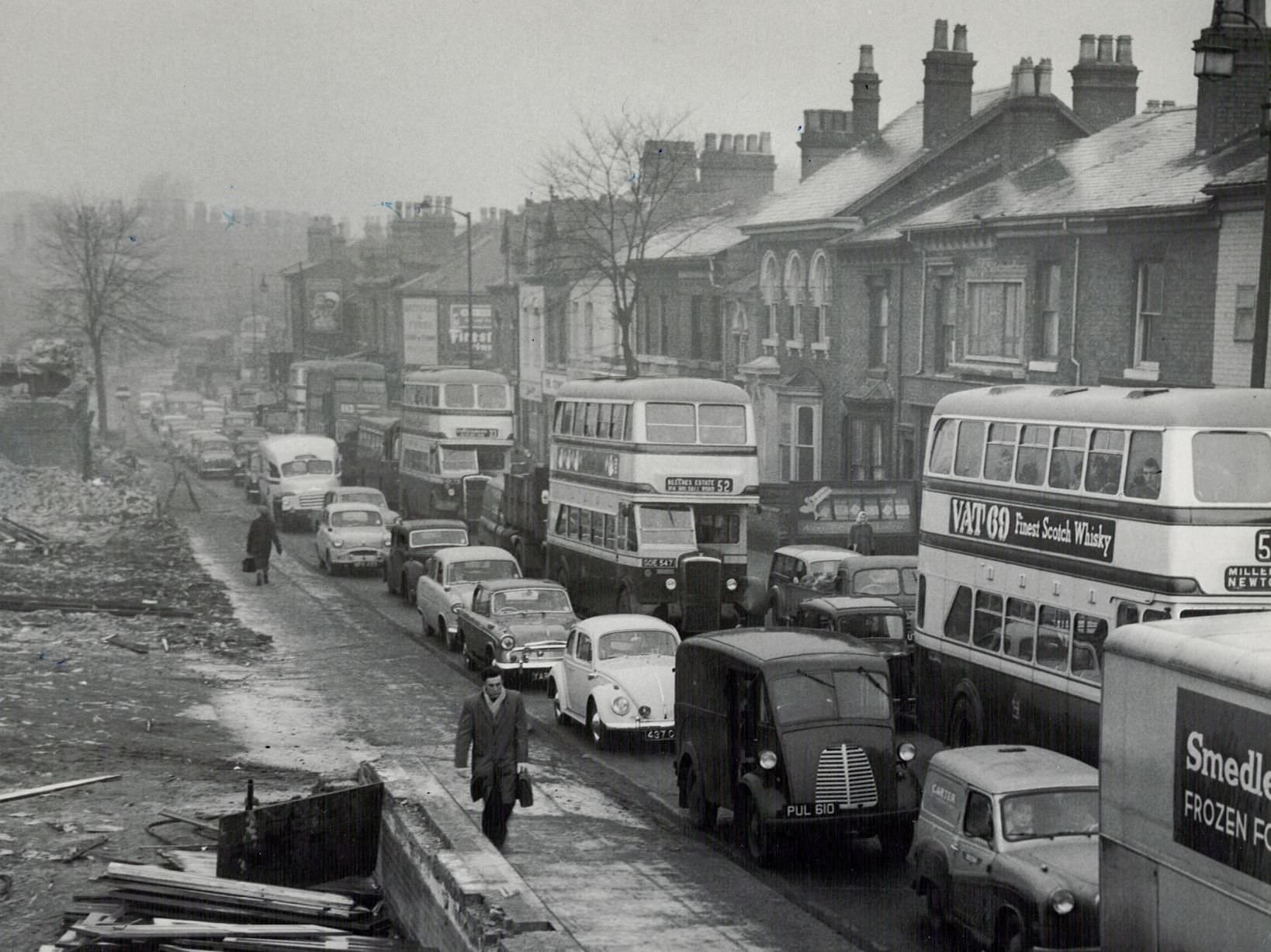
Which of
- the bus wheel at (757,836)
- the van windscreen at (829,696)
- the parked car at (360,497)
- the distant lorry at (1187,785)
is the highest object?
the distant lorry at (1187,785)

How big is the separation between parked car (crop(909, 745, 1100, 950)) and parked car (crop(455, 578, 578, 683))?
434 inches

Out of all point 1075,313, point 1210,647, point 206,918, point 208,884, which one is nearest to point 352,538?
point 1075,313

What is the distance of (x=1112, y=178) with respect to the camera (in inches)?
1352

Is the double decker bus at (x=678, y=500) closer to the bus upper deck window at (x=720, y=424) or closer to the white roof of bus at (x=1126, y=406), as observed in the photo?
the bus upper deck window at (x=720, y=424)

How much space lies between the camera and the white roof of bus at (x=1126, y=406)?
15.1 meters

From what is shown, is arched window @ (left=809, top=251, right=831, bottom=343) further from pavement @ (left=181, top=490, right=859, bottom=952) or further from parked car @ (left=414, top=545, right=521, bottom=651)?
parked car @ (left=414, top=545, right=521, bottom=651)

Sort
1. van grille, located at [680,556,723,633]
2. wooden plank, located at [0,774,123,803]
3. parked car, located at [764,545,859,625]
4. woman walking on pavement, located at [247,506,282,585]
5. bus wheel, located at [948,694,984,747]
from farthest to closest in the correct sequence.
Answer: woman walking on pavement, located at [247,506,282,585] → van grille, located at [680,556,723,633] → parked car, located at [764,545,859,625] → bus wheel, located at [948,694,984,747] → wooden plank, located at [0,774,123,803]

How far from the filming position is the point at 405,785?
48.9 ft

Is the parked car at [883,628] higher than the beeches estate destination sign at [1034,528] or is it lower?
lower

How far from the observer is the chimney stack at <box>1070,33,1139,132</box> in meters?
43.2

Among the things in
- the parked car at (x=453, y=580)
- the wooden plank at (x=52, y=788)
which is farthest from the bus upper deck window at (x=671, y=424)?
the wooden plank at (x=52, y=788)

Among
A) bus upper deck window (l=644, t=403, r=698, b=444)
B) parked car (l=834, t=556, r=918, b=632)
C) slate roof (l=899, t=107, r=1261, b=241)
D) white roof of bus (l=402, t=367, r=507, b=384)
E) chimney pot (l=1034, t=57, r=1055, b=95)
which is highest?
chimney pot (l=1034, t=57, r=1055, b=95)

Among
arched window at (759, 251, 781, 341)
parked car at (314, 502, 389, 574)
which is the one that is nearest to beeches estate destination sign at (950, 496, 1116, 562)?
parked car at (314, 502, 389, 574)

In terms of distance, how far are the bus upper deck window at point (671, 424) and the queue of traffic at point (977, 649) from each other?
39 mm
